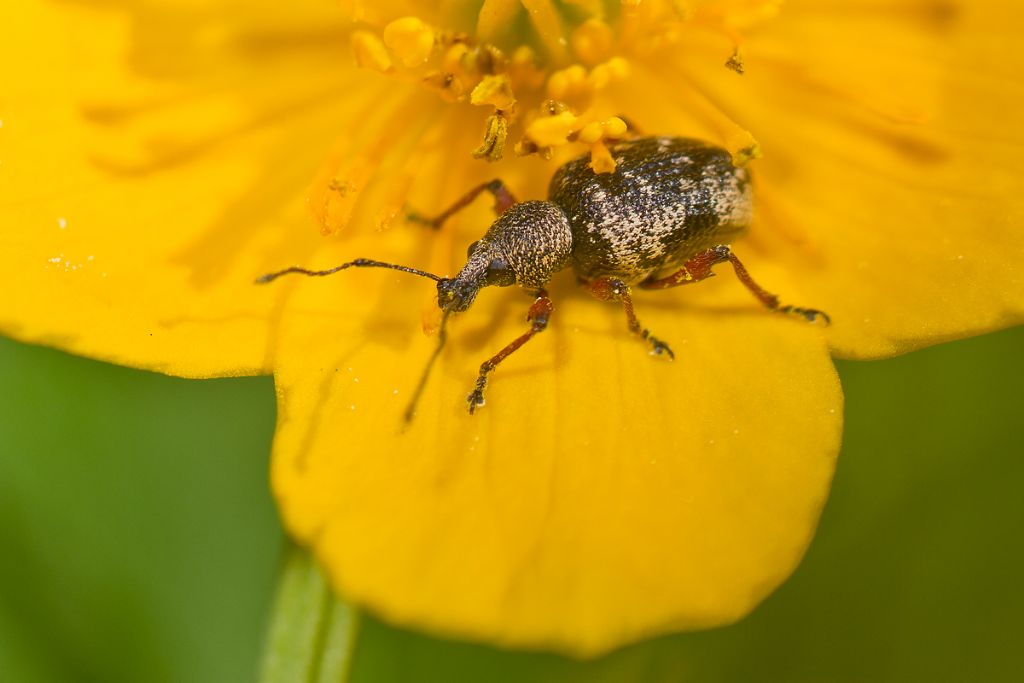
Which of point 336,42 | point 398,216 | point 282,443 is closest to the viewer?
point 282,443

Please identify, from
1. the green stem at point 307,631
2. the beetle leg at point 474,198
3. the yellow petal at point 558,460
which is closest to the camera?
the yellow petal at point 558,460

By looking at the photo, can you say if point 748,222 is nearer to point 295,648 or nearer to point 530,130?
point 530,130

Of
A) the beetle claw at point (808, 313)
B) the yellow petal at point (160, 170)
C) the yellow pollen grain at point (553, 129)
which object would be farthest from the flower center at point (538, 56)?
the beetle claw at point (808, 313)

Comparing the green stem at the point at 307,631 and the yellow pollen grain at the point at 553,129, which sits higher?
the yellow pollen grain at the point at 553,129

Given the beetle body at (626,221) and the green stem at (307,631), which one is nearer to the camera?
the green stem at (307,631)

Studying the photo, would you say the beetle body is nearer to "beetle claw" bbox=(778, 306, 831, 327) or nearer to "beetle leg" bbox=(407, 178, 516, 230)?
"beetle leg" bbox=(407, 178, 516, 230)

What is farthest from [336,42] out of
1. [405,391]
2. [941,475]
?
[941,475]

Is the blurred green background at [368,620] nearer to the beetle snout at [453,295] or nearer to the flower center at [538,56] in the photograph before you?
the beetle snout at [453,295]

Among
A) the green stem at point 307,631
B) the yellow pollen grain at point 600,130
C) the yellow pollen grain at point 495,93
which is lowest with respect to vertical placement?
the green stem at point 307,631
